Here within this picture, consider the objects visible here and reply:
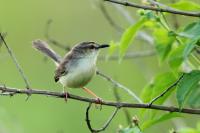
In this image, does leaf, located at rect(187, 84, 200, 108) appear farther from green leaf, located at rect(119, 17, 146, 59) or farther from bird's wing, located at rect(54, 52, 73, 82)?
bird's wing, located at rect(54, 52, 73, 82)

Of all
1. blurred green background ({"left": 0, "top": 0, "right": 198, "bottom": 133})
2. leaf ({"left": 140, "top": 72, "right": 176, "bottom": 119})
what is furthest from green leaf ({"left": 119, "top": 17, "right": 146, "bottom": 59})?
blurred green background ({"left": 0, "top": 0, "right": 198, "bottom": 133})

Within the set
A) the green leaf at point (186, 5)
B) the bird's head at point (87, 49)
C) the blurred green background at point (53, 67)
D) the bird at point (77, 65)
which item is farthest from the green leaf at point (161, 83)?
the blurred green background at point (53, 67)

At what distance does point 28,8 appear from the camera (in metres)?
14.1

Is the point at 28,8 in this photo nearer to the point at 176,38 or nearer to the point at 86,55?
the point at 86,55

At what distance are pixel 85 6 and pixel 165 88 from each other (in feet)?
25.9

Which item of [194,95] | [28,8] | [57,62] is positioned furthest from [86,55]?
[28,8]

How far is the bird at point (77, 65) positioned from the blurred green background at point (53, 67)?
9.17 feet

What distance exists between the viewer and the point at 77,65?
207 inches

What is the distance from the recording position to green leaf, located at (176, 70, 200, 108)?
3.96 m

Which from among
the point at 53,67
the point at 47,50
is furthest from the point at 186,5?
the point at 53,67

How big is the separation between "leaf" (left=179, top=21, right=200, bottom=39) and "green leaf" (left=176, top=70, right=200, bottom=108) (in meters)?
0.19

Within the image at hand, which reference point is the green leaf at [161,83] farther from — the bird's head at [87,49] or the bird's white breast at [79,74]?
the bird's head at [87,49]

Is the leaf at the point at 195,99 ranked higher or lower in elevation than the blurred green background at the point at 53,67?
higher

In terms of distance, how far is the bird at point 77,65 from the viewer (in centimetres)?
508
